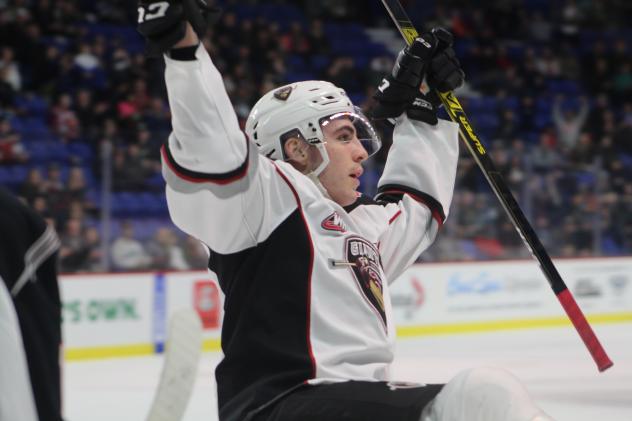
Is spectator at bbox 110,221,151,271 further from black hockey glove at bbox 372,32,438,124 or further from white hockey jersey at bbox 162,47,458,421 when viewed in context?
white hockey jersey at bbox 162,47,458,421

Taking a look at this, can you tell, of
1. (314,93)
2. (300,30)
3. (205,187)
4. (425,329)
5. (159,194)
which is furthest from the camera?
(300,30)

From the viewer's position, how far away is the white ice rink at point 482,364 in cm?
466

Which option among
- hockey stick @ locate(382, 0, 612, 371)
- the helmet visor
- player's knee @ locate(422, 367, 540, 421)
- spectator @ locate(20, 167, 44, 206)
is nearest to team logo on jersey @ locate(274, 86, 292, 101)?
the helmet visor

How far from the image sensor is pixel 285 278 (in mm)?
2221

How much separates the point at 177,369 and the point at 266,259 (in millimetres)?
446

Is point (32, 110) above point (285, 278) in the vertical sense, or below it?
below

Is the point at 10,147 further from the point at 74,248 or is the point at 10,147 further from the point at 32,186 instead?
the point at 74,248

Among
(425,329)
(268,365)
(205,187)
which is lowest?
(425,329)

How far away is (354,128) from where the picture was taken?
8.75 feet

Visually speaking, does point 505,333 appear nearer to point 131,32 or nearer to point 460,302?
point 460,302

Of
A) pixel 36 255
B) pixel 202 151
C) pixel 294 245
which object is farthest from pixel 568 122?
pixel 36 255

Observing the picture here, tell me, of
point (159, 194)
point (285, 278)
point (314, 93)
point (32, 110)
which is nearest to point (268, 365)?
point (285, 278)

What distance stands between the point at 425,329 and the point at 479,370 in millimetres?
6165

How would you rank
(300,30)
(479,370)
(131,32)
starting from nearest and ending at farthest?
(479,370)
(131,32)
(300,30)
